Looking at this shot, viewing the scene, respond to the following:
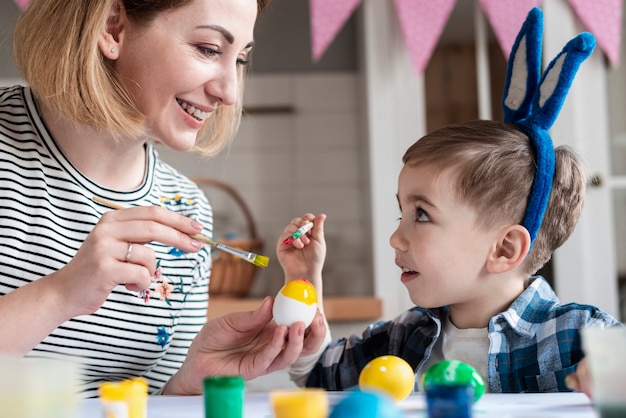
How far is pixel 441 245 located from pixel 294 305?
314 mm

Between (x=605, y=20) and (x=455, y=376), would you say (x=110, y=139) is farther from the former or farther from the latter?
(x=605, y=20)

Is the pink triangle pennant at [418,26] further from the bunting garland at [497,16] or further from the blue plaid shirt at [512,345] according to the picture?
the blue plaid shirt at [512,345]

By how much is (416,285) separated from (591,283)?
181 cm

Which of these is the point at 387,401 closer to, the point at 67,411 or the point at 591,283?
the point at 67,411

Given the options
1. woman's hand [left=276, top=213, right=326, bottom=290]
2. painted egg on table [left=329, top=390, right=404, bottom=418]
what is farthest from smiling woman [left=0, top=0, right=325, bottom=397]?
painted egg on table [left=329, top=390, right=404, bottom=418]

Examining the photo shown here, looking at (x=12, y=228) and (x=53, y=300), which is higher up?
(x=12, y=228)

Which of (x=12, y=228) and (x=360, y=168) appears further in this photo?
(x=360, y=168)

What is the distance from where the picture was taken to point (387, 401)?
58 centimetres

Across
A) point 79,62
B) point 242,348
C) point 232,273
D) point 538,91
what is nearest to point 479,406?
point 242,348

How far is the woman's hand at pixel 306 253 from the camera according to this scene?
1.28m

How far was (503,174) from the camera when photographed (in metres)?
1.28

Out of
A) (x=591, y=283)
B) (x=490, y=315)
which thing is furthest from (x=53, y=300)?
(x=591, y=283)

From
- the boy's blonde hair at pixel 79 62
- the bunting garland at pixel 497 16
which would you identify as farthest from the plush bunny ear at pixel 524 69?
the bunting garland at pixel 497 16

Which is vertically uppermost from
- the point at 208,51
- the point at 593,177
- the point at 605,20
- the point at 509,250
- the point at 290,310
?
the point at 605,20
